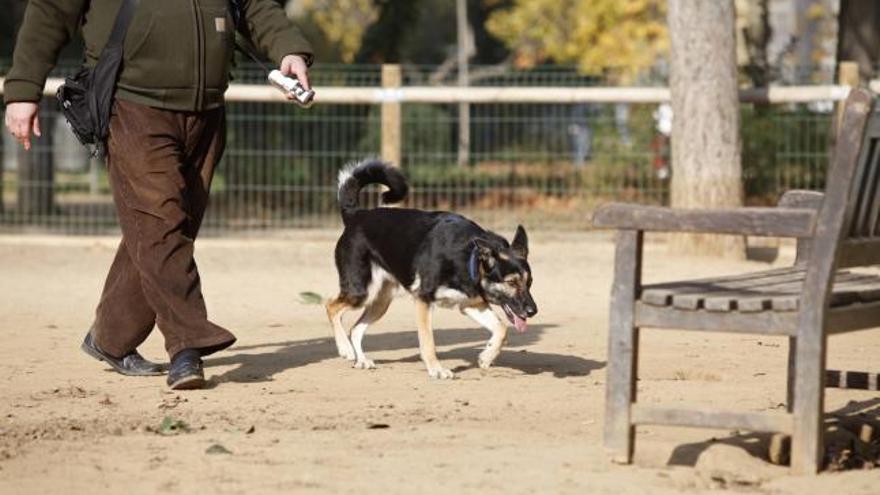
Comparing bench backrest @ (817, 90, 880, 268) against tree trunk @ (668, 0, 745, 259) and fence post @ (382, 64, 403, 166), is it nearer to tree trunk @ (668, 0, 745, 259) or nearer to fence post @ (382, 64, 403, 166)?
tree trunk @ (668, 0, 745, 259)

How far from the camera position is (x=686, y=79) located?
582 inches

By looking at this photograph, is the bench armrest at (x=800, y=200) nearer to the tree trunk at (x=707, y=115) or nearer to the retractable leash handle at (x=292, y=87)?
the retractable leash handle at (x=292, y=87)

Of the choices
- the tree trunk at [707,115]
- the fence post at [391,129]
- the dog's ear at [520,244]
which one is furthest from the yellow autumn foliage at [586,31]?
the dog's ear at [520,244]

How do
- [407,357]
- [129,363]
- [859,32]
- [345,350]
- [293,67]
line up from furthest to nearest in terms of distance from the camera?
[859,32]
[407,357]
[345,350]
[129,363]
[293,67]

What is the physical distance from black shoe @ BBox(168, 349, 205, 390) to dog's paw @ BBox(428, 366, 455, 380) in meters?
1.21

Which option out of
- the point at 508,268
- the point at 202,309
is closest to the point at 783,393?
the point at 508,268

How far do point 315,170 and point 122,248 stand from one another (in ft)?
33.1

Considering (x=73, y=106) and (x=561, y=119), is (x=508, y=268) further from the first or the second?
(x=561, y=119)

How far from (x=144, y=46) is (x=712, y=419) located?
10.9ft

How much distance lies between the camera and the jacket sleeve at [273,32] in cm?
792

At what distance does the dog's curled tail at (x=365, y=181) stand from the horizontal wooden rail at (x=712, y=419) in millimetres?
3568

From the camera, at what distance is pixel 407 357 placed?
9086mm

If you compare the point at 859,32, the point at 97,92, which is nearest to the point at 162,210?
the point at 97,92

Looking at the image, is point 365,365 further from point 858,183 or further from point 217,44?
point 858,183
